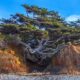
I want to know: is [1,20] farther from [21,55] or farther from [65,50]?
[65,50]

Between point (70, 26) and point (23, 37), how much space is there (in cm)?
317

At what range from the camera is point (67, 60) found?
2223 cm

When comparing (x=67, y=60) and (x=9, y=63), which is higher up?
(x=67, y=60)

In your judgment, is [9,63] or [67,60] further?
[67,60]

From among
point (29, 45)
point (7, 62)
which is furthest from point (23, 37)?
point (7, 62)

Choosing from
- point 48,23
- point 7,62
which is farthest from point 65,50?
point 7,62

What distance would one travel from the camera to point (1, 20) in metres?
23.6

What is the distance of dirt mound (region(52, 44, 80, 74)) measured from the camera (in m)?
21.9

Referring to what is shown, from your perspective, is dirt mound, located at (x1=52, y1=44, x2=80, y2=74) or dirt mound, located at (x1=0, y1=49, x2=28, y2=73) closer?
dirt mound, located at (x1=0, y1=49, x2=28, y2=73)

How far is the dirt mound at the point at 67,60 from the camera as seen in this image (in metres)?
21.9

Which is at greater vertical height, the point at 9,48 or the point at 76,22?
the point at 76,22

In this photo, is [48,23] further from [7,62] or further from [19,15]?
[7,62]

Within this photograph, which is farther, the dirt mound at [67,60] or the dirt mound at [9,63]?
the dirt mound at [67,60]

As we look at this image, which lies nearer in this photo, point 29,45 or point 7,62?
point 7,62
